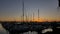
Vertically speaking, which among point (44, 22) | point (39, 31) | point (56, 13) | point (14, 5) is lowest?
point (39, 31)

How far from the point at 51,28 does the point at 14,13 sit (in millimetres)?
648

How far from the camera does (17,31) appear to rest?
211 centimetres

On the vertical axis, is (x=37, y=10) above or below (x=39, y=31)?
above

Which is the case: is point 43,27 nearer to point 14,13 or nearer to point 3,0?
point 14,13

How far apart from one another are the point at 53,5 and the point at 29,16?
0.43 m

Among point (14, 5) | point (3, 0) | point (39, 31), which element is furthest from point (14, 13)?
point (39, 31)

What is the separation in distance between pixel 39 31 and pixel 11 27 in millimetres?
453

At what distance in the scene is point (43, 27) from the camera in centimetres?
220

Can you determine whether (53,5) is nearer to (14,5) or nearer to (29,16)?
(29,16)

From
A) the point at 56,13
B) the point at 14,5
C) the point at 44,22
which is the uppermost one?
the point at 14,5

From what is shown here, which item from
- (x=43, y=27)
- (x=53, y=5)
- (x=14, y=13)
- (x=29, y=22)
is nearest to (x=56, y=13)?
(x=53, y=5)

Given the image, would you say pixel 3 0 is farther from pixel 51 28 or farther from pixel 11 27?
pixel 51 28

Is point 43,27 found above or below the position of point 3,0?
below

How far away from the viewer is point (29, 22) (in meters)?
2.18
